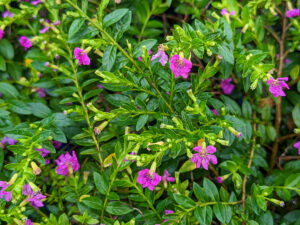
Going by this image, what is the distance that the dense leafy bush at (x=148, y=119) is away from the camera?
1125 millimetres

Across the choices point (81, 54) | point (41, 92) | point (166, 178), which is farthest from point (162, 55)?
point (41, 92)

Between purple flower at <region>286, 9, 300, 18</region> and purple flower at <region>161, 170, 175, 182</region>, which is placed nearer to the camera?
purple flower at <region>161, 170, 175, 182</region>

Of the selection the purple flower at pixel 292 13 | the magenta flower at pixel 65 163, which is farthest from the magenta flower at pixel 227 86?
the magenta flower at pixel 65 163

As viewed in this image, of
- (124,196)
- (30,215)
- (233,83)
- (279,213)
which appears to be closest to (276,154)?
(279,213)

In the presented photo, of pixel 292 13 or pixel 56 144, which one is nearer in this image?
pixel 292 13

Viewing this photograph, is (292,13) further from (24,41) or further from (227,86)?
(24,41)

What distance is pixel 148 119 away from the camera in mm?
1335

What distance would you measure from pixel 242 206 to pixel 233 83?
70cm

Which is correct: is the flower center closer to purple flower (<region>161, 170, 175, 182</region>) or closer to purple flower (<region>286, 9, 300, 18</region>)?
purple flower (<region>161, 170, 175, 182</region>)

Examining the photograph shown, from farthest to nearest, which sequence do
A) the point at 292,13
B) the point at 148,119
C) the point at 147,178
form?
the point at 292,13 → the point at 148,119 → the point at 147,178

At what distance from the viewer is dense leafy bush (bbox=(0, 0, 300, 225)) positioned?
3.69 ft

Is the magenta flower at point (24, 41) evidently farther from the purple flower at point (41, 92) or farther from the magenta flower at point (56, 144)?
the magenta flower at point (56, 144)

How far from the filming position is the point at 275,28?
1878mm

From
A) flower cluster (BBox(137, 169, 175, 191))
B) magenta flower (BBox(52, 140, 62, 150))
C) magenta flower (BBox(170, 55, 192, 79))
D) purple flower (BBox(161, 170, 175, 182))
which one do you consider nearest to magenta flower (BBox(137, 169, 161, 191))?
flower cluster (BBox(137, 169, 175, 191))
